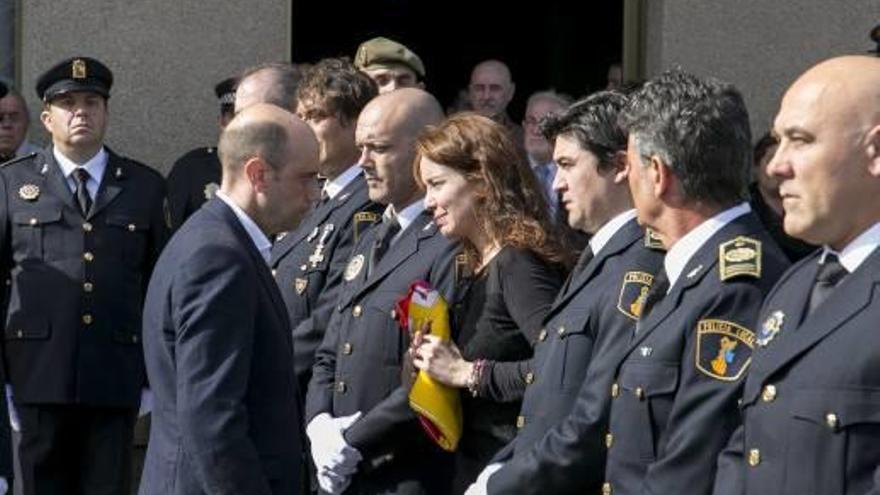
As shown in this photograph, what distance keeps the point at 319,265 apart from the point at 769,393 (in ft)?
10.4

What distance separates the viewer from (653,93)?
500 cm

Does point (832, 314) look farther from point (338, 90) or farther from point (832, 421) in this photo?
point (338, 90)

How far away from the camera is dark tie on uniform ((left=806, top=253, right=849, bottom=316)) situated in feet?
14.5

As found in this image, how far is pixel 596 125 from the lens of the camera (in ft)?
18.3

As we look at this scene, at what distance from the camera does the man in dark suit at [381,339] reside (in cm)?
625

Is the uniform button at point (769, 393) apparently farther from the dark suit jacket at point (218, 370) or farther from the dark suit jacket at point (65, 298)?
Answer: the dark suit jacket at point (65, 298)

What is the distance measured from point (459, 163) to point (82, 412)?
3.13 m

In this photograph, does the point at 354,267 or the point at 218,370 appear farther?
the point at 354,267

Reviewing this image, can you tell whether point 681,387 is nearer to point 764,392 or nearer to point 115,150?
point 764,392

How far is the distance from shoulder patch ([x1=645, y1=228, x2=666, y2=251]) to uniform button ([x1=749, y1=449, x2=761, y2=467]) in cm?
95

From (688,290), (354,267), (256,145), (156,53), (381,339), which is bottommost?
(381,339)

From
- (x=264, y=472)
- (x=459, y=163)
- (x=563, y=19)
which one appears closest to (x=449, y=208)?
(x=459, y=163)

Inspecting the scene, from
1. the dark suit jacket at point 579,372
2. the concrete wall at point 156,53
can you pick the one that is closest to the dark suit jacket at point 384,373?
the dark suit jacket at point 579,372

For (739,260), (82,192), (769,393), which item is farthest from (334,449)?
(82,192)
